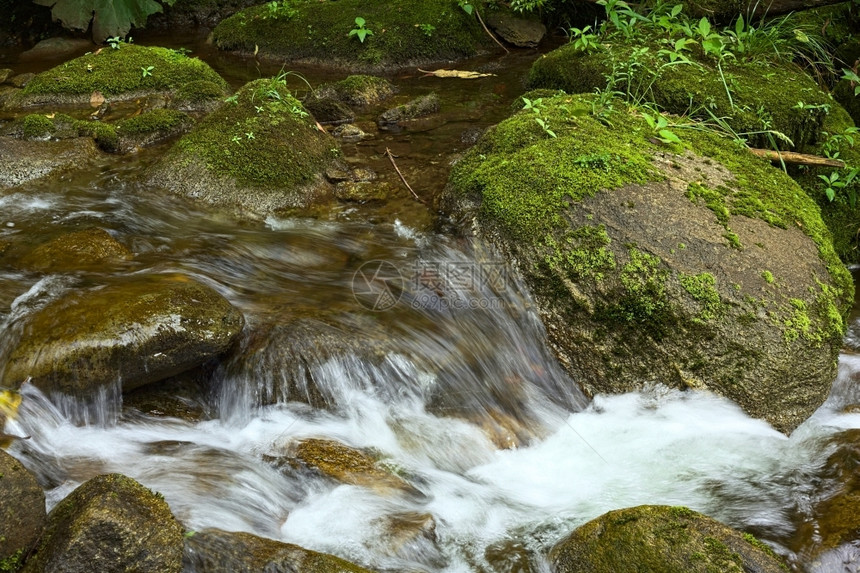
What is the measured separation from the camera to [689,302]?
3766 millimetres

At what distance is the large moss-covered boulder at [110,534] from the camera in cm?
244

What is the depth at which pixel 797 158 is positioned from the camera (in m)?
5.20

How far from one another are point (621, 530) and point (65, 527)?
217 cm

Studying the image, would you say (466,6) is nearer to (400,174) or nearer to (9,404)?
(400,174)

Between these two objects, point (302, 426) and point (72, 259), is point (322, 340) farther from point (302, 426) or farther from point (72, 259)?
point (72, 259)

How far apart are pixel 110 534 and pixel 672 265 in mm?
3071

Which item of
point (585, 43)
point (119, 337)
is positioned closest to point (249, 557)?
point (119, 337)

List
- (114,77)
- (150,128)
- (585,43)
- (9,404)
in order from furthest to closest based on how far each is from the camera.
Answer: (114,77)
(150,128)
(585,43)
(9,404)

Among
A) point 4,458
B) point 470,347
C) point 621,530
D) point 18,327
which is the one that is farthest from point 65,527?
point 470,347

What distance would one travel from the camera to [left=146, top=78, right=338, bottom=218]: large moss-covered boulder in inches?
216

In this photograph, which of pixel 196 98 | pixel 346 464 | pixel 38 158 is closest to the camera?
pixel 346 464

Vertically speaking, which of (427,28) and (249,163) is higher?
(427,28)

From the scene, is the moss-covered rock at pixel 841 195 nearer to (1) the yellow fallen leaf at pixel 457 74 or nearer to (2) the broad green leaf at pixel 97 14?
(1) the yellow fallen leaf at pixel 457 74

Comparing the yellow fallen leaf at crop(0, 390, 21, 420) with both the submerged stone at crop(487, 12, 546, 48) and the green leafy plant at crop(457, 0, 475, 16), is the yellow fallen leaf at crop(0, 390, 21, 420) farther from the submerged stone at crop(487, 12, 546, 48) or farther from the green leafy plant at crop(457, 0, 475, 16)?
the submerged stone at crop(487, 12, 546, 48)
